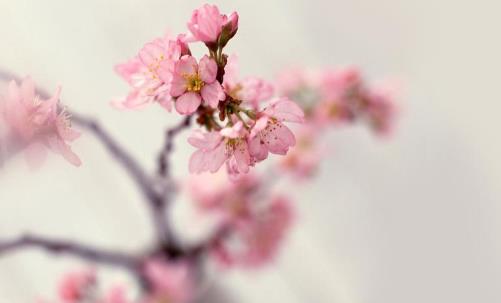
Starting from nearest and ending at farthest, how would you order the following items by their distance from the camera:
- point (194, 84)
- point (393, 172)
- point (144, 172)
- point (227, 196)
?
1. point (194, 84)
2. point (144, 172)
3. point (227, 196)
4. point (393, 172)

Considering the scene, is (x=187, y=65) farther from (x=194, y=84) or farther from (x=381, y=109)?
(x=381, y=109)

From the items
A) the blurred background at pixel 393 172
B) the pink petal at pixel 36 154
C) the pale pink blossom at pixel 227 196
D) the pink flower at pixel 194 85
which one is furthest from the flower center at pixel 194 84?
the blurred background at pixel 393 172

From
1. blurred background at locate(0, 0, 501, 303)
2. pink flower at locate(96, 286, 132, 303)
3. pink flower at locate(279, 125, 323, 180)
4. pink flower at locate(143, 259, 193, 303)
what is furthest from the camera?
blurred background at locate(0, 0, 501, 303)

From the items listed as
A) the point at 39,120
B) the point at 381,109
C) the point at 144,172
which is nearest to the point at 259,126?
the point at 39,120

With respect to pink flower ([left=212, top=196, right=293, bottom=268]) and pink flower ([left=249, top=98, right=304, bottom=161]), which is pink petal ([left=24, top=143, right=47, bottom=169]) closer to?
pink flower ([left=249, top=98, right=304, bottom=161])

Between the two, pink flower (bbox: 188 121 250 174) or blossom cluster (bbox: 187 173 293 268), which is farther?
blossom cluster (bbox: 187 173 293 268)

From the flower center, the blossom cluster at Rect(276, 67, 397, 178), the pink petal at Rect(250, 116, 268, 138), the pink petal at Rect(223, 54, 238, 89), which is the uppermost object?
the blossom cluster at Rect(276, 67, 397, 178)

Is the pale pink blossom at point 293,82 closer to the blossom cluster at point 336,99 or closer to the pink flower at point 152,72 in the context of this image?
the blossom cluster at point 336,99

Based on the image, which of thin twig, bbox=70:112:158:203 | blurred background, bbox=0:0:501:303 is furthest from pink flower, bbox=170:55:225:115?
blurred background, bbox=0:0:501:303
